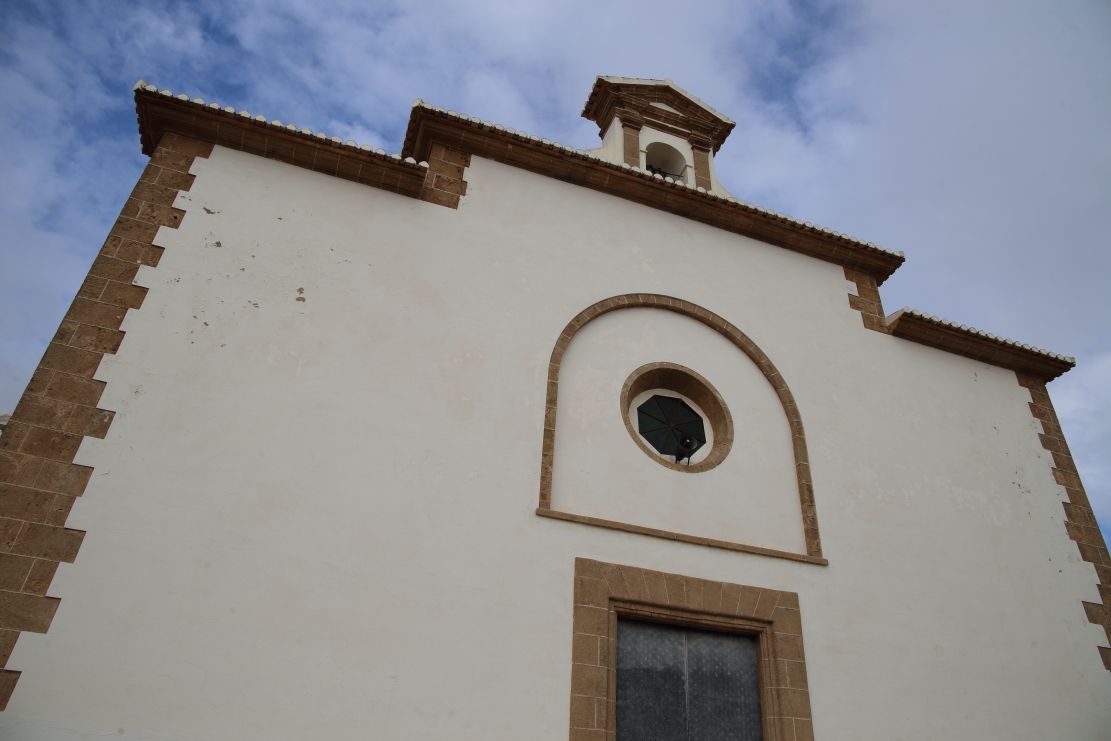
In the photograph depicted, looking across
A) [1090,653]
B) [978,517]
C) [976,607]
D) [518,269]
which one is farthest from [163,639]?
[1090,653]

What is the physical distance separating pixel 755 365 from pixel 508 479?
303cm

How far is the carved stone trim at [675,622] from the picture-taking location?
5461 millimetres

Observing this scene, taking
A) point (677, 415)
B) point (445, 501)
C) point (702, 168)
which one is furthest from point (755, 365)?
point (445, 501)

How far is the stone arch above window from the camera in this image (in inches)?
246

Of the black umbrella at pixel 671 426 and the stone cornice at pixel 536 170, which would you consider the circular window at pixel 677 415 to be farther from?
the stone cornice at pixel 536 170

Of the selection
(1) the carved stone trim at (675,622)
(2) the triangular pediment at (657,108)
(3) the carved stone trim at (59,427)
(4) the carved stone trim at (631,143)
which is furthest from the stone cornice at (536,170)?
(1) the carved stone trim at (675,622)

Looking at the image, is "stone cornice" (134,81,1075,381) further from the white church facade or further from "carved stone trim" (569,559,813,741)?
"carved stone trim" (569,559,813,741)

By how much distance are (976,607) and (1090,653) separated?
1289mm

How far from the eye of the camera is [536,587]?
5695 mm

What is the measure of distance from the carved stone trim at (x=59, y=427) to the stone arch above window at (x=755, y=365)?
10.4 ft

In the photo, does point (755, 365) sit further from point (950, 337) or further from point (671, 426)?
point (950, 337)

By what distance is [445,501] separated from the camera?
19.0ft

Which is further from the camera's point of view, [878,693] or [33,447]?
[878,693]

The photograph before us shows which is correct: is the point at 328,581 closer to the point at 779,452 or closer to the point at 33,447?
the point at 33,447
